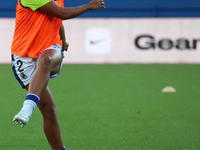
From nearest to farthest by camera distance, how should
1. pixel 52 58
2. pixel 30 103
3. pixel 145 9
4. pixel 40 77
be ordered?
pixel 30 103, pixel 40 77, pixel 52 58, pixel 145 9

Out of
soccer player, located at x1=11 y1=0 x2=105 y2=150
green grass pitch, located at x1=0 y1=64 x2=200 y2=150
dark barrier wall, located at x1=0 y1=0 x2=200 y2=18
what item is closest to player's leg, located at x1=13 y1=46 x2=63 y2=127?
soccer player, located at x1=11 y1=0 x2=105 y2=150

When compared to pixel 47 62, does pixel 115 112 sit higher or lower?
lower

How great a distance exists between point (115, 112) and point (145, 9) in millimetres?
10507

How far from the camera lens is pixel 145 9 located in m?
16.6

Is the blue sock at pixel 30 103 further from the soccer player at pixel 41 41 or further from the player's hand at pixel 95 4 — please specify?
the player's hand at pixel 95 4

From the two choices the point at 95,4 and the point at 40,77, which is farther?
the point at 95,4

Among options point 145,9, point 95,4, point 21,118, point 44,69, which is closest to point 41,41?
point 44,69

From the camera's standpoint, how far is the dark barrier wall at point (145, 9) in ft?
54.0

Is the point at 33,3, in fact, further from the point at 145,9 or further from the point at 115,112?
the point at 145,9

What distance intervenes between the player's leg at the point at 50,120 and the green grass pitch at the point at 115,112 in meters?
0.75

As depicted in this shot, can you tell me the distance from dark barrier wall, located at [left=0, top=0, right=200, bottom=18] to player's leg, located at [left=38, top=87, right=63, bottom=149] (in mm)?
12806

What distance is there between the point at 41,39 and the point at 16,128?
7.63 feet

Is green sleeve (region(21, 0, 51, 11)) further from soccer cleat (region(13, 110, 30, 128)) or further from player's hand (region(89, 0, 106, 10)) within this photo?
soccer cleat (region(13, 110, 30, 128))

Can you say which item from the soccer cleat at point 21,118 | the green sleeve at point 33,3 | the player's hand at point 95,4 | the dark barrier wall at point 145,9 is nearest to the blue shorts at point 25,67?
the green sleeve at point 33,3
